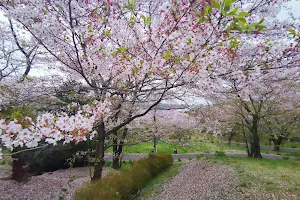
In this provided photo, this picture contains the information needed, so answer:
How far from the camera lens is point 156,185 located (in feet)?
28.1

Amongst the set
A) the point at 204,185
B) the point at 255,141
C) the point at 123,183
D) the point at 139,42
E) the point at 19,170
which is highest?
the point at 139,42

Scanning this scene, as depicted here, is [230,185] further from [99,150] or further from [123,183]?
[99,150]

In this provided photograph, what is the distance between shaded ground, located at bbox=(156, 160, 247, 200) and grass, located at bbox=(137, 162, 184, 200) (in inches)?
9.7

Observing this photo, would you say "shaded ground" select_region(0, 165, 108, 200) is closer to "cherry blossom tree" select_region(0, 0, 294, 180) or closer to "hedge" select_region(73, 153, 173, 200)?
"hedge" select_region(73, 153, 173, 200)

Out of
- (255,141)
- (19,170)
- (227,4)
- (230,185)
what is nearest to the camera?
(227,4)

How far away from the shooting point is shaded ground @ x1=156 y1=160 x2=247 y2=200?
6.35 metres

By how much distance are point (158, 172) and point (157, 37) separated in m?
8.26

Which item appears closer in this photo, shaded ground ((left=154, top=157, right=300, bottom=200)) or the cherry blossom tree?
the cherry blossom tree

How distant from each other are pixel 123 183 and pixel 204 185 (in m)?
2.92

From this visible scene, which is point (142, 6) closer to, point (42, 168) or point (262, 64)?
point (262, 64)

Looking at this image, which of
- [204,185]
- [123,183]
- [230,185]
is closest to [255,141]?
[204,185]

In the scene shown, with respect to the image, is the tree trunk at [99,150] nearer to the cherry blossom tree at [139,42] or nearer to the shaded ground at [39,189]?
the shaded ground at [39,189]

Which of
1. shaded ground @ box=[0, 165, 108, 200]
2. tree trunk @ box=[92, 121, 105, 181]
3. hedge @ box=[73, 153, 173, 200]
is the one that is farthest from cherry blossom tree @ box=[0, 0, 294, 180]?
shaded ground @ box=[0, 165, 108, 200]

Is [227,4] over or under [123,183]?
over
